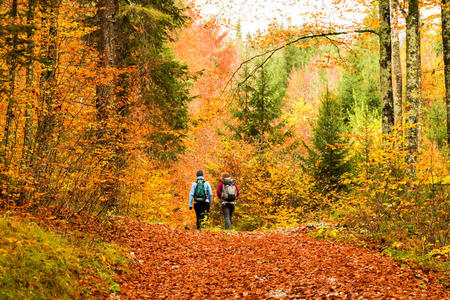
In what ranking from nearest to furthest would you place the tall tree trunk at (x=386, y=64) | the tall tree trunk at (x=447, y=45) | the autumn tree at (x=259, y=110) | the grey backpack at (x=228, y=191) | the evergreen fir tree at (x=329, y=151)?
the tall tree trunk at (x=447, y=45), the tall tree trunk at (x=386, y=64), the grey backpack at (x=228, y=191), the evergreen fir tree at (x=329, y=151), the autumn tree at (x=259, y=110)

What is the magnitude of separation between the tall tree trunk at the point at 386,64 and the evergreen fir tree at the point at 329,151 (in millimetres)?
3715

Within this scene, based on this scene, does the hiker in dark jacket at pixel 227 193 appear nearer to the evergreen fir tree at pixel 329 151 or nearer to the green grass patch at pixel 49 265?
the evergreen fir tree at pixel 329 151

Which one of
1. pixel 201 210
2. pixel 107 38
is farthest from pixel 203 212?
pixel 107 38

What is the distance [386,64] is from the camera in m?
9.90

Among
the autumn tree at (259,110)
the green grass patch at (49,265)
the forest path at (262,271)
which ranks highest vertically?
the autumn tree at (259,110)

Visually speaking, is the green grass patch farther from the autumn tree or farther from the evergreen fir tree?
the autumn tree

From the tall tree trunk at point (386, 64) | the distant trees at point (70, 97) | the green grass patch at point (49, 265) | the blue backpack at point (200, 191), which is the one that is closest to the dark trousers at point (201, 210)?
the blue backpack at point (200, 191)

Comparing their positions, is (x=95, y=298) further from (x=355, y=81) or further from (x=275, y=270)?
(x=355, y=81)

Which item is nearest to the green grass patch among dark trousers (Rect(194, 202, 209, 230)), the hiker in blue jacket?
the hiker in blue jacket

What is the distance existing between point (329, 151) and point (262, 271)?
27.5 ft

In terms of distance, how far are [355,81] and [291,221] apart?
57.9 ft

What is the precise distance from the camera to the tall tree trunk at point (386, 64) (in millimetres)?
9859

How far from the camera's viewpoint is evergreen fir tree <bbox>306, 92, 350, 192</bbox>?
45.6ft

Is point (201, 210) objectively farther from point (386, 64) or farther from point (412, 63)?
point (412, 63)
